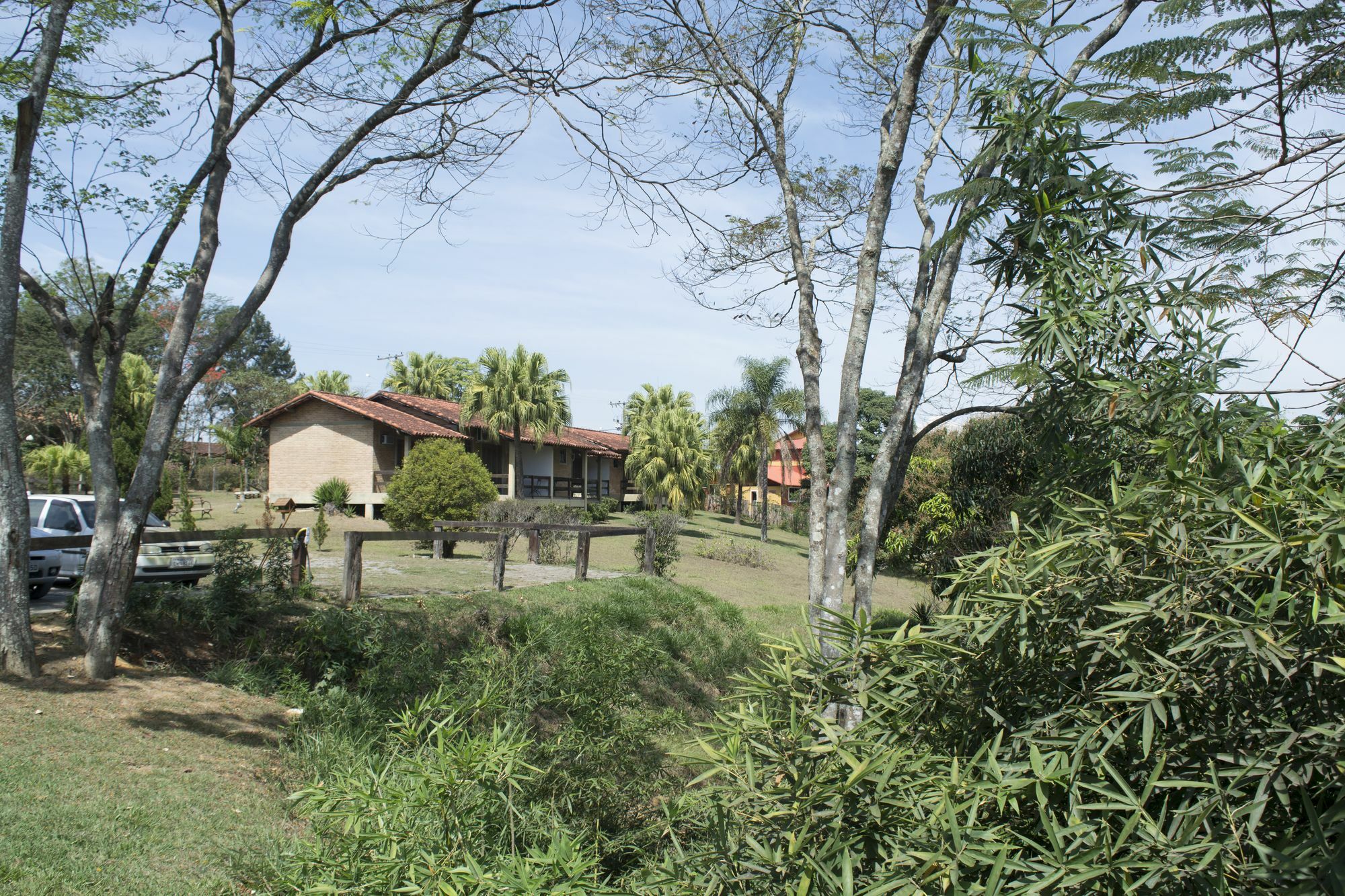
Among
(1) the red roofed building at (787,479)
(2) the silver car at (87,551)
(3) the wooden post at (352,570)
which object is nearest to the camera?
(3) the wooden post at (352,570)

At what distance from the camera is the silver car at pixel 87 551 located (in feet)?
42.3

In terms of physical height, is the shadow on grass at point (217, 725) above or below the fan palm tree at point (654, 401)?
below

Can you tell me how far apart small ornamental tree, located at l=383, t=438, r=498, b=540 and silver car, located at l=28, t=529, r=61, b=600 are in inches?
496

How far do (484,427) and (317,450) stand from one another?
23.9ft

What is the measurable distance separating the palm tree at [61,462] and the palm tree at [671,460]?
24.4 metres

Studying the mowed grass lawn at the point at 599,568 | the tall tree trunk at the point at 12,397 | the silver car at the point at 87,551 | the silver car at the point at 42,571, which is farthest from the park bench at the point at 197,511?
the tall tree trunk at the point at 12,397

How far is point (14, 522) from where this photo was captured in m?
7.53

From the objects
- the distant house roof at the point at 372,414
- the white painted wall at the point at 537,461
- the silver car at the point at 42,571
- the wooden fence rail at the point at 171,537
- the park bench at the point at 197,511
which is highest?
the distant house roof at the point at 372,414

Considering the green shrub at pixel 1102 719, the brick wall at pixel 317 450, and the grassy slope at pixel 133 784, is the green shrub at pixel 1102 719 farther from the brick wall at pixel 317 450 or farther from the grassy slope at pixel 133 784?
the brick wall at pixel 317 450

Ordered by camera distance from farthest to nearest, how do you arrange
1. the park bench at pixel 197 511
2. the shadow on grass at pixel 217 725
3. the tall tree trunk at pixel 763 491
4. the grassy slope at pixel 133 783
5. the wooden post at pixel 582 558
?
the tall tree trunk at pixel 763 491 → the park bench at pixel 197 511 → the wooden post at pixel 582 558 → the shadow on grass at pixel 217 725 → the grassy slope at pixel 133 783

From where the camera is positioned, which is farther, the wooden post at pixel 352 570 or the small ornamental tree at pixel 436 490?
the small ornamental tree at pixel 436 490

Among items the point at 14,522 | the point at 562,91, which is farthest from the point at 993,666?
the point at 562,91

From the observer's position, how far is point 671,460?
45625 millimetres

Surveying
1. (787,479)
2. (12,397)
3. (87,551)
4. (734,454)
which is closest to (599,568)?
(87,551)
